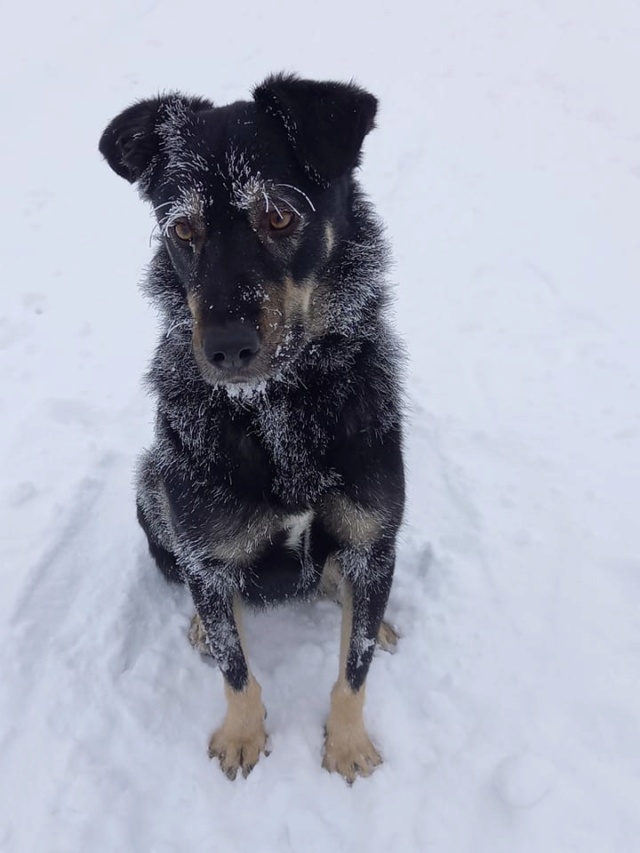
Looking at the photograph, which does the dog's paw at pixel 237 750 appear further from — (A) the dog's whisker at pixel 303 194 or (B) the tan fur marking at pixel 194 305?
(A) the dog's whisker at pixel 303 194

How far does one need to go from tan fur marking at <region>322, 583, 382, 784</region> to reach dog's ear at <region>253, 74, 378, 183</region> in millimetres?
1733

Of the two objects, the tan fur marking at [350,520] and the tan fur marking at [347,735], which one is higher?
the tan fur marking at [350,520]

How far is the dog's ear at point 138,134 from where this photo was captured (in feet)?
8.19

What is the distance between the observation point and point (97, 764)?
2.80 metres

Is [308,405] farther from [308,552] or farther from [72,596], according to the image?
[72,596]

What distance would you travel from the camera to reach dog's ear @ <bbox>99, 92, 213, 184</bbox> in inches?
98.3

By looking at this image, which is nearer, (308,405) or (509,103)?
(308,405)

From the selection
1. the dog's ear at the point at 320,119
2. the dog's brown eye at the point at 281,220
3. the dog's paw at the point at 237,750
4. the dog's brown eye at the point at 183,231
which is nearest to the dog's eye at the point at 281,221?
the dog's brown eye at the point at 281,220

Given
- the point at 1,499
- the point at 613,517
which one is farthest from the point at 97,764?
the point at 613,517

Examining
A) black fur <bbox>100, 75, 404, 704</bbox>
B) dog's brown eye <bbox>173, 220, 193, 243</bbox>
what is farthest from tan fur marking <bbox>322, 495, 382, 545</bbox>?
dog's brown eye <bbox>173, 220, 193, 243</bbox>

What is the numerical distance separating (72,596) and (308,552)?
1423mm

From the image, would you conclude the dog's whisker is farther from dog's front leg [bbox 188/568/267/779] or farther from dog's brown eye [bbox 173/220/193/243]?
dog's front leg [bbox 188/568/267/779]

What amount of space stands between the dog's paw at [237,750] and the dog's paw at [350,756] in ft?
1.03

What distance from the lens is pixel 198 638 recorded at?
332cm
